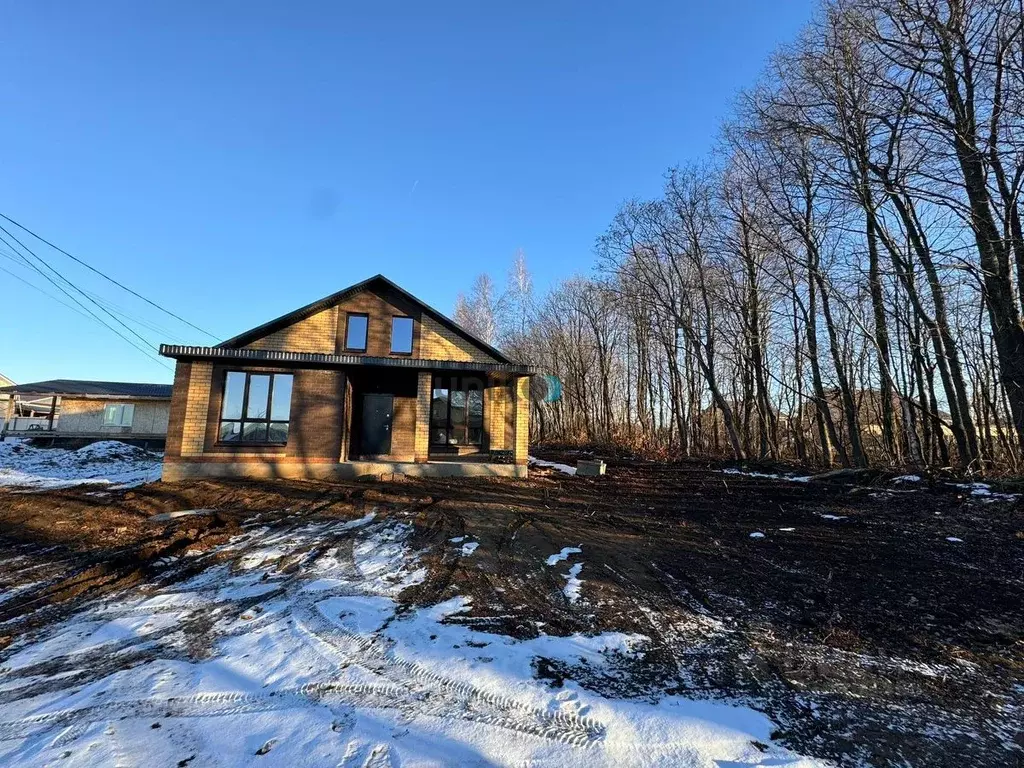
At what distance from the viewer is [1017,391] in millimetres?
8391

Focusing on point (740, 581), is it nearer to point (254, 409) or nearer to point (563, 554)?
point (563, 554)

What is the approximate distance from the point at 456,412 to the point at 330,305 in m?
5.18

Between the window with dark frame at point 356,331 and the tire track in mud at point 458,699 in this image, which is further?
the window with dark frame at point 356,331

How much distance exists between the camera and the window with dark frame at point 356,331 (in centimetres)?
1413

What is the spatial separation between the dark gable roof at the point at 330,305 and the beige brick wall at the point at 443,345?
16 cm

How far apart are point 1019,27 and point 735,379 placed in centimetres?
1952

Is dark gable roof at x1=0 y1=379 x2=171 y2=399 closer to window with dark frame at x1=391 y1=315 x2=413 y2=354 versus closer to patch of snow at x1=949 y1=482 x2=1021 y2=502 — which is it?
window with dark frame at x1=391 y1=315 x2=413 y2=354

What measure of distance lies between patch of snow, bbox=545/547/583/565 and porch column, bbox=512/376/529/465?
291 inches

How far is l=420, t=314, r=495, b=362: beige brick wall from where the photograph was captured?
14.5 m

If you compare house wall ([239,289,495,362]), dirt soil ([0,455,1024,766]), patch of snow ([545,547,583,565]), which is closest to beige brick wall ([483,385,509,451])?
house wall ([239,289,495,362])

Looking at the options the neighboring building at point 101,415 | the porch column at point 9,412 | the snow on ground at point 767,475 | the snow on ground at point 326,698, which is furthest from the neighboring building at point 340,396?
the porch column at point 9,412

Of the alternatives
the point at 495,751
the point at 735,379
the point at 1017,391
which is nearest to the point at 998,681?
the point at 495,751

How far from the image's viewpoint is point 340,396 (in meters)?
13.0

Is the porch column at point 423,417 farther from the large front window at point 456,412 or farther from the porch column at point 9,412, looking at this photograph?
the porch column at point 9,412
